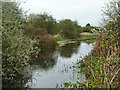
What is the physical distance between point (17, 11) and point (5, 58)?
3303mm

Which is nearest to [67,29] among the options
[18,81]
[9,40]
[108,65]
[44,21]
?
[44,21]

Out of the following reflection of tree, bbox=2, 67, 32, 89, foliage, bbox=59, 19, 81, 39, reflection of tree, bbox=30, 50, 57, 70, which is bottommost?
reflection of tree, bbox=2, 67, 32, 89

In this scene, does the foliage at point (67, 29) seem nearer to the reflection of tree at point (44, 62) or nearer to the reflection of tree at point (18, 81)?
the reflection of tree at point (44, 62)

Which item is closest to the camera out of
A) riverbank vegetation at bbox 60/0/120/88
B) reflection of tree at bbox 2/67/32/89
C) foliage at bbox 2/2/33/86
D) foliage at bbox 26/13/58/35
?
riverbank vegetation at bbox 60/0/120/88

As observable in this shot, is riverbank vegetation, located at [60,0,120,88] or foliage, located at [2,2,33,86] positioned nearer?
riverbank vegetation, located at [60,0,120,88]

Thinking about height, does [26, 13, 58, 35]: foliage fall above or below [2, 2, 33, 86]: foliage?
above

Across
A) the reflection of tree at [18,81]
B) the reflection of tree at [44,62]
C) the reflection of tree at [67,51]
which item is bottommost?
the reflection of tree at [18,81]

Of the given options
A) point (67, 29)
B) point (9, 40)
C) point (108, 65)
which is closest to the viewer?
point (108, 65)

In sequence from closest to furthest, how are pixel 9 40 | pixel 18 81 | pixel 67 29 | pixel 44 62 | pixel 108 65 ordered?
pixel 108 65, pixel 9 40, pixel 18 81, pixel 44 62, pixel 67 29

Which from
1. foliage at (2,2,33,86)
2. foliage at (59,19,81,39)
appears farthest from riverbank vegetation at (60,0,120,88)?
foliage at (59,19,81,39)

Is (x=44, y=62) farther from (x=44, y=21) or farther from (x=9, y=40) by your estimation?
(x=44, y=21)

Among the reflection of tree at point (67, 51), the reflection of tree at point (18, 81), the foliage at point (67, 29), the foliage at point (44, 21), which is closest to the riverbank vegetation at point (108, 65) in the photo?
the reflection of tree at point (18, 81)

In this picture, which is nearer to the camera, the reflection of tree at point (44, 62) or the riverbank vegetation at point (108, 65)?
the riverbank vegetation at point (108, 65)

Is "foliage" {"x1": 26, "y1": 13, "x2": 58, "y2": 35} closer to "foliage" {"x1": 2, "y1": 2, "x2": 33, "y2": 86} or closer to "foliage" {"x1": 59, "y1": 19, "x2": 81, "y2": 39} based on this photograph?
"foliage" {"x1": 59, "y1": 19, "x2": 81, "y2": 39}
